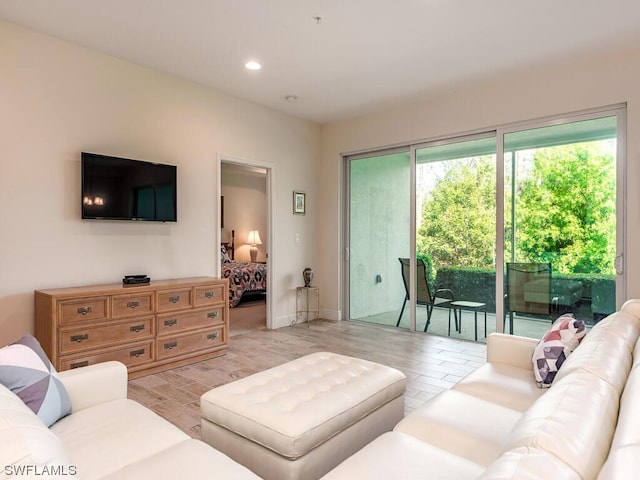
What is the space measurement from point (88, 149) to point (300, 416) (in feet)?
10.3

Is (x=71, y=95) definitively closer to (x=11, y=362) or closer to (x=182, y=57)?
(x=182, y=57)

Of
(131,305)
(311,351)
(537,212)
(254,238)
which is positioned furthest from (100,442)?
(254,238)

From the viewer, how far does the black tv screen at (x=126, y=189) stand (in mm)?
3453

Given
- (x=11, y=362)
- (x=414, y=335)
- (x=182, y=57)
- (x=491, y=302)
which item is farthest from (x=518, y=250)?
(x=11, y=362)

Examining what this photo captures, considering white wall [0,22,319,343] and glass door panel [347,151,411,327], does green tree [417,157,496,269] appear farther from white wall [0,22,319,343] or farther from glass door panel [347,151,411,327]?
white wall [0,22,319,343]

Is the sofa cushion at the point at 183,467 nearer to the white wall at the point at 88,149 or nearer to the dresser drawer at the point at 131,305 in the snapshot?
the dresser drawer at the point at 131,305

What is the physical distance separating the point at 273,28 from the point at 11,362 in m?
2.85

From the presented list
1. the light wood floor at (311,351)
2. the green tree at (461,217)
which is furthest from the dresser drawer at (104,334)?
the green tree at (461,217)

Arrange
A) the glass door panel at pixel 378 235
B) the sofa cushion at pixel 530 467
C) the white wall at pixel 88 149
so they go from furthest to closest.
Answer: the glass door panel at pixel 378 235 → the white wall at pixel 88 149 → the sofa cushion at pixel 530 467

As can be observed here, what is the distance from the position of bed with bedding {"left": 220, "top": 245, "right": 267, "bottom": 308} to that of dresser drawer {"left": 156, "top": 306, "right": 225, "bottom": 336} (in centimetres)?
252

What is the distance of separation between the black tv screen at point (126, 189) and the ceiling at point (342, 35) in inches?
40.3

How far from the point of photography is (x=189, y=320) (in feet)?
12.3

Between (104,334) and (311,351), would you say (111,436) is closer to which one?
(104,334)

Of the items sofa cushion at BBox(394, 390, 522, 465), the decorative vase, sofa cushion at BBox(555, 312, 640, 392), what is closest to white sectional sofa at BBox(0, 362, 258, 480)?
sofa cushion at BBox(394, 390, 522, 465)
